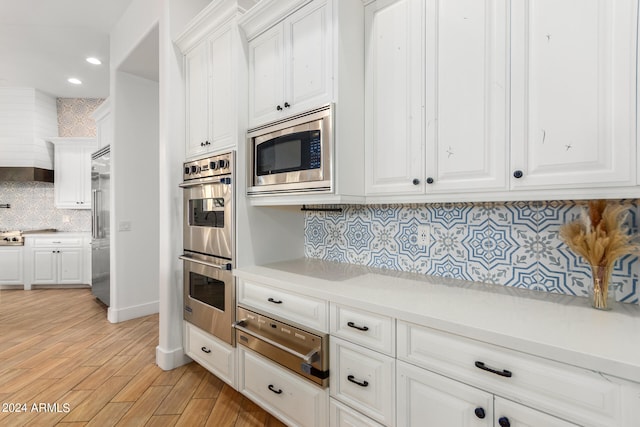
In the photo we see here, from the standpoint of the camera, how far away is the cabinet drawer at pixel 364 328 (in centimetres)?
131

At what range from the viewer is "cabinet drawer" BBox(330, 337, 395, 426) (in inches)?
51.8

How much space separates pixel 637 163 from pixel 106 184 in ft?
14.8

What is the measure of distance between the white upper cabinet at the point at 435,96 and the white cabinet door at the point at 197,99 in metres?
1.30

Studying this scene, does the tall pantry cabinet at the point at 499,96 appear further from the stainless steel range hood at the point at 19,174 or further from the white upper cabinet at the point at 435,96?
the stainless steel range hood at the point at 19,174

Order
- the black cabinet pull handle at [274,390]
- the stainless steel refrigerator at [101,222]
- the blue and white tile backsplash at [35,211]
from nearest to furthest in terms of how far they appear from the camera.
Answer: the black cabinet pull handle at [274,390]
the stainless steel refrigerator at [101,222]
the blue and white tile backsplash at [35,211]

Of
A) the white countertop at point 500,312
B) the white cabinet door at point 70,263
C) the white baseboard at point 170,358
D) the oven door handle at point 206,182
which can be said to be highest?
the oven door handle at point 206,182

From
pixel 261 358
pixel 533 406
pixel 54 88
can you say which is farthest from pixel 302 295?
pixel 54 88

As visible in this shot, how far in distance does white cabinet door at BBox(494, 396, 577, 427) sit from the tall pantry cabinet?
747 millimetres

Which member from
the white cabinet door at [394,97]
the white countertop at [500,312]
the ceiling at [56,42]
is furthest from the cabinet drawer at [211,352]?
the ceiling at [56,42]

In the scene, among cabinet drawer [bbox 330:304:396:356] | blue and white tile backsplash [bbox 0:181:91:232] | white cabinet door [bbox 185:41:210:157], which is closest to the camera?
cabinet drawer [bbox 330:304:396:356]

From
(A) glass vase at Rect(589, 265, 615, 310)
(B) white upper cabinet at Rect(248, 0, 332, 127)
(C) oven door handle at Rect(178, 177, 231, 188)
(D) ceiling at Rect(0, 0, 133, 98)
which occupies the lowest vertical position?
(A) glass vase at Rect(589, 265, 615, 310)

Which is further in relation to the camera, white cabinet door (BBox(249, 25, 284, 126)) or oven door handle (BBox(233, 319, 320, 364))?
white cabinet door (BBox(249, 25, 284, 126))

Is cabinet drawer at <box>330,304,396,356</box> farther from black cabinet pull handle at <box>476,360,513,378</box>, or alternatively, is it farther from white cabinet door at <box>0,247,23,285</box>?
white cabinet door at <box>0,247,23,285</box>

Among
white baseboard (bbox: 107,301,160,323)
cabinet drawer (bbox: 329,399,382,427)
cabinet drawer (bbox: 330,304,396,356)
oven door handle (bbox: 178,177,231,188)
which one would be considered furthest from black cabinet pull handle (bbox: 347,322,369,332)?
white baseboard (bbox: 107,301,160,323)
